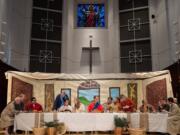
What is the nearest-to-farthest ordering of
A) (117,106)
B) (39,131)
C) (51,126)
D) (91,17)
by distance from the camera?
(39,131), (51,126), (117,106), (91,17)

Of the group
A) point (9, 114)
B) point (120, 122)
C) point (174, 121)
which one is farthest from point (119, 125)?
point (9, 114)

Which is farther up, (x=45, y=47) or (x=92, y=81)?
(x=45, y=47)

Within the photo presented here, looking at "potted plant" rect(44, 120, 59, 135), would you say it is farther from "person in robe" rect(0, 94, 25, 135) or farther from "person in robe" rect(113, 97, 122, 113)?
"person in robe" rect(113, 97, 122, 113)

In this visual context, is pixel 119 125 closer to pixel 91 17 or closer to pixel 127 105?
pixel 127 105

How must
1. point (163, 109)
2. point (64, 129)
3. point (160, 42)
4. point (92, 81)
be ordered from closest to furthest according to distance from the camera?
point (64, 129), point (163, 109), point (92, 81), point (160, 42)

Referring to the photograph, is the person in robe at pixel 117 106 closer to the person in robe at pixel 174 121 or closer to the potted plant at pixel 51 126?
the person in robe at pixel 174 121

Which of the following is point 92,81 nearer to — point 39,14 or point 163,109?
point 163,109

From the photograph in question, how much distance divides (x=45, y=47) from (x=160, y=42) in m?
5.93

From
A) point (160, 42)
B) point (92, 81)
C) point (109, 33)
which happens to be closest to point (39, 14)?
point (109, 33)

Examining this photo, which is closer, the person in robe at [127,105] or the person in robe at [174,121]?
the person in robe at [174,121]

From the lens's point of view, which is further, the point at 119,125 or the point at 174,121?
the point at 119,125

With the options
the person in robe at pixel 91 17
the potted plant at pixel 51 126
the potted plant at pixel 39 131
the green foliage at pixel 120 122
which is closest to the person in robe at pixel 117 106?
the green foliage at pixel 120 122

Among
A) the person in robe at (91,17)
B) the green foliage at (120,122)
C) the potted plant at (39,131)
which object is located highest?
the person in robe at (91,17)

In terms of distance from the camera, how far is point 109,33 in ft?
45.5
